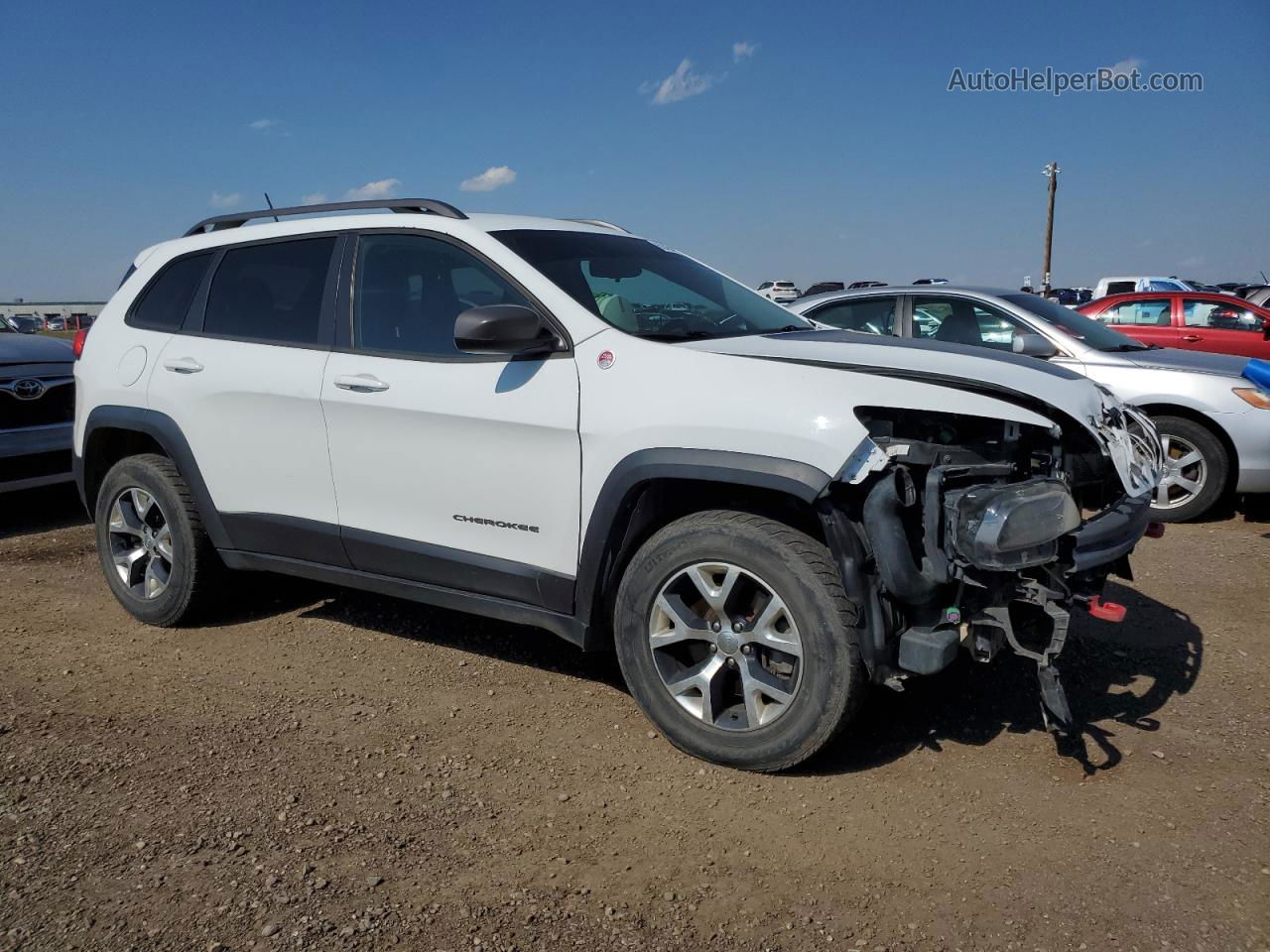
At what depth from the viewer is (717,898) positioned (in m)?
2.81

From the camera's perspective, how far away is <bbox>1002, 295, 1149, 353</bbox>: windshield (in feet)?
25.0

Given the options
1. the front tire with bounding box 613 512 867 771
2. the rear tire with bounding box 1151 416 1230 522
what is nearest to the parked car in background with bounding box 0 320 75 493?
the front tire with bounding box 613 512 867 771

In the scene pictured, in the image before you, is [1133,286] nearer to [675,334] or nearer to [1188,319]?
[1188,319]

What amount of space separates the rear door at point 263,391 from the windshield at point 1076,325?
5496 mm

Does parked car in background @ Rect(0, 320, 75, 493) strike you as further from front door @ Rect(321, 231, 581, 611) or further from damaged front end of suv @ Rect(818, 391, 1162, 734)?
damaged front end of suv @ Rect(818, 391, 1162, 734)

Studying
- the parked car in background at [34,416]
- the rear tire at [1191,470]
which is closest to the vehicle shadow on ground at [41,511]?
the parked car in background at [34,416]

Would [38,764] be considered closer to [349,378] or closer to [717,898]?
[349,378]

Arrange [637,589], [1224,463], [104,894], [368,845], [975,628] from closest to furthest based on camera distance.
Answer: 1. [104,894]
2. [368,845]
3. [975,628]
4. [637,589]
5. [1224,463]

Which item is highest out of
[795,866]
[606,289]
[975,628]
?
[606,289]

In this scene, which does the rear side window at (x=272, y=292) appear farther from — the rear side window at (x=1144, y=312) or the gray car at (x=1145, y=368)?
the rear side window at (x=1144, y=312)

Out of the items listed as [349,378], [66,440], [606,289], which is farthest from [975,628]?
[66,440]

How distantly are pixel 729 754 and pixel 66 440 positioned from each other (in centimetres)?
593

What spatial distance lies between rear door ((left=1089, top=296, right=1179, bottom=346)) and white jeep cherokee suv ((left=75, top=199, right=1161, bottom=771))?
9060 millimetres

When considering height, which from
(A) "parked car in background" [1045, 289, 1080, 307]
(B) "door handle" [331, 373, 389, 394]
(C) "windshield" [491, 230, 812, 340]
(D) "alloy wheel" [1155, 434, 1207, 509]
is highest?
(C) "windshield" [491, 230, 812, 340]
